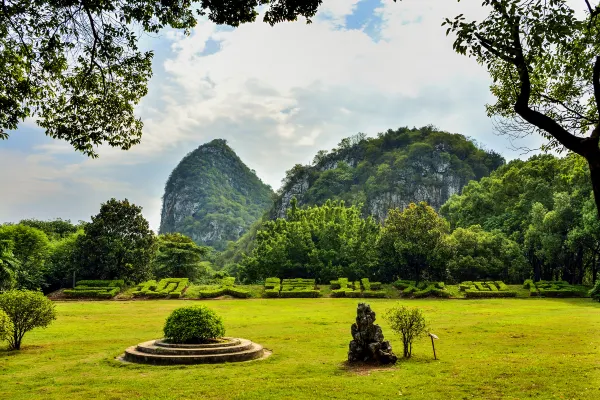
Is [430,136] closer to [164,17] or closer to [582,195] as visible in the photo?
[582,195]

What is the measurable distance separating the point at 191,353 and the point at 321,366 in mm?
3452

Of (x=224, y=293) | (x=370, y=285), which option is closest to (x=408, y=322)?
(x=224, y=293)

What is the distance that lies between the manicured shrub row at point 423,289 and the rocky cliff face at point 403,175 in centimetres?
6266

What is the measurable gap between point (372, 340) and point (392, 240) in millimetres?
29210

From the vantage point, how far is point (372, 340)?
1238 cm

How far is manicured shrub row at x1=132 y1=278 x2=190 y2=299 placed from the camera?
35756 millimetres

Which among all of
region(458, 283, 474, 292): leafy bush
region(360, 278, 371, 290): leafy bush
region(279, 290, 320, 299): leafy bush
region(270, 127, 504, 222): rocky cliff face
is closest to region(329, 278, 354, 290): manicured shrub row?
region(360, 278, 371, 290): leafy bush

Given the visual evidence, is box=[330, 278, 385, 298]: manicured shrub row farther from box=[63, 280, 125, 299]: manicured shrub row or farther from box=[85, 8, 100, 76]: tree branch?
box=[85, 8, 100, 76]: tree branch

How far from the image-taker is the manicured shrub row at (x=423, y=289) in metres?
35.6

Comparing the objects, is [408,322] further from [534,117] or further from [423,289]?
[423,289]

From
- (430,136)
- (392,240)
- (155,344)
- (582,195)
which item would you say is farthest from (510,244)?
(430,136)

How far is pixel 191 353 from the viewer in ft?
41.8

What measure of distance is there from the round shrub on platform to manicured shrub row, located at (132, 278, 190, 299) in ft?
75.6

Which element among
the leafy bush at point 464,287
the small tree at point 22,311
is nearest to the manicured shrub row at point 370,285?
the leafy bush at point 464,287
